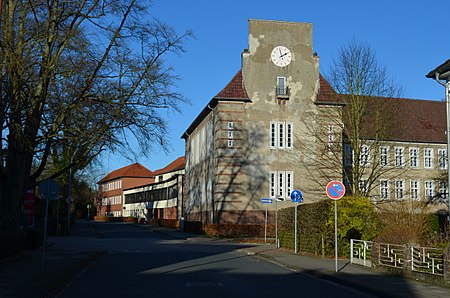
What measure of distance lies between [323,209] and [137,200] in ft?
290

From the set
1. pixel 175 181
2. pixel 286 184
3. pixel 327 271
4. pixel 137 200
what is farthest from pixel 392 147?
pixel 137 200

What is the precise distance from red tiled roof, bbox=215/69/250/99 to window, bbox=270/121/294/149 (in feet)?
11.3

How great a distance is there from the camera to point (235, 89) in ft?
156

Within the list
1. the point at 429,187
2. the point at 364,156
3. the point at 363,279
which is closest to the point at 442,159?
the point at 429,187

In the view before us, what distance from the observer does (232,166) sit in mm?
46625

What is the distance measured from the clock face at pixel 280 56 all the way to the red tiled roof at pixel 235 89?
306 cm

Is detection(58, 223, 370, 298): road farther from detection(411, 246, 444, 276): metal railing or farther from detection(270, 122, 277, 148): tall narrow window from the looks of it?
detection(270, 122, 277, 148): tall narrow window

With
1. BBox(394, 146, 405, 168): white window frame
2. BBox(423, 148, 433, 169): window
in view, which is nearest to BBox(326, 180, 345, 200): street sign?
BBox(394, 146, 405, 168): white window frame

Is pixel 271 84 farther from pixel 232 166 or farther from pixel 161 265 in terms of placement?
pixel 161 265

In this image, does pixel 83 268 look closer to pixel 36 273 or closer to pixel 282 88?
pixel 36 273

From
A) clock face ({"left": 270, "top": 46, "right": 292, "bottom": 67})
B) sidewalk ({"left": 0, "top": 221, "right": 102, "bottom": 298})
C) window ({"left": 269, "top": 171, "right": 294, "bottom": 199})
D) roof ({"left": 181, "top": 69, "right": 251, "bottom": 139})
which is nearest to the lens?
sidewalk ({"left": 0, "top": 221, "right": 102, "bottom": 298})

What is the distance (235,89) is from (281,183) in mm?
8648

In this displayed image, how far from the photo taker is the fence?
1503cm

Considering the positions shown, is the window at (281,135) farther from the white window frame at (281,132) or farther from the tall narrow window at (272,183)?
the tall narrow window at (272,183)
